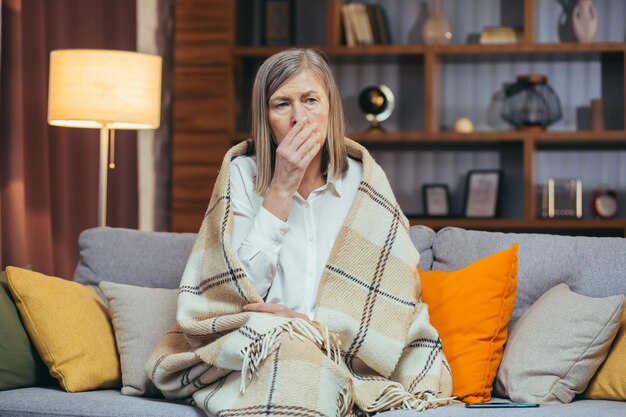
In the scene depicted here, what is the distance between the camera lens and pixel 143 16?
468cm

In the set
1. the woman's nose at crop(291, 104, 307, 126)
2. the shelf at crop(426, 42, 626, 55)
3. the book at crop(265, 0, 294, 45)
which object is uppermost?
the book at crop(265, 0, 294, 45)

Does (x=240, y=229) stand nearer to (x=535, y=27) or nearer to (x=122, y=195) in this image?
(x=122, y=195)

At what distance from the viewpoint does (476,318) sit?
93.4 inches

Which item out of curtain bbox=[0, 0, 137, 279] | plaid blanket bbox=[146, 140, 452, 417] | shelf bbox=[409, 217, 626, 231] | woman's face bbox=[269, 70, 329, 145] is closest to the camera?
plaid blanket bbox=[146, 140, 452, 417]

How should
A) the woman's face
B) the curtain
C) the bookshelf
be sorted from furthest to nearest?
the bookshelf < the curtain < the woman's face

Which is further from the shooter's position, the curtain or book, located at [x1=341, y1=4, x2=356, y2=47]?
book, located at [x1=341, y1=4, x2=356, y2=47]

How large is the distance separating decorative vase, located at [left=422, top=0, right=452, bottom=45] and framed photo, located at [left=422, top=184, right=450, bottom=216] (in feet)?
2.37

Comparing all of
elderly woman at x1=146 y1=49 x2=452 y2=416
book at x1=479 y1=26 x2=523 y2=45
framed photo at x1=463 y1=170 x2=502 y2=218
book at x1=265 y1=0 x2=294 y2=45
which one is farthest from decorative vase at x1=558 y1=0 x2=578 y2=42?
elderly woman at x1=146 y1=49 x2=452 y2=416

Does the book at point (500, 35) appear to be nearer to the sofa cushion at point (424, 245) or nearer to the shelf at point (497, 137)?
the shelf at point (497, 137)

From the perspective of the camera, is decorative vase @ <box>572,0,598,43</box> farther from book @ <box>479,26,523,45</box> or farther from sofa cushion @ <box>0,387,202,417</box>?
sofa cushion @ <box>0,387,202,417</box>

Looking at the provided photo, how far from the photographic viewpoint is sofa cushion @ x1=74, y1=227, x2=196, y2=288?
278cm

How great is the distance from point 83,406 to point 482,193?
2956mm

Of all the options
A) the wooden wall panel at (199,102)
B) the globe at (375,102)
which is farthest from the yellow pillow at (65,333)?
the globe at (375,102)

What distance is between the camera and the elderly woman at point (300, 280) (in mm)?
2059
